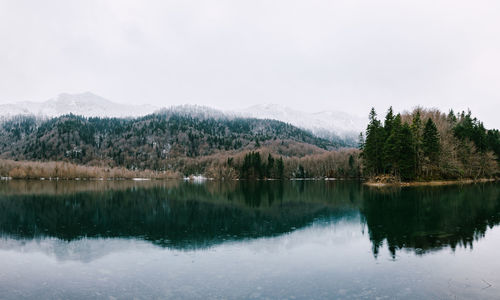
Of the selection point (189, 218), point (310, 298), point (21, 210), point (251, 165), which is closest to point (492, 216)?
point (310, 298)

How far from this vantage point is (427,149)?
8394cm

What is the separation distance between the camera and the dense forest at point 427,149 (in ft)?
276

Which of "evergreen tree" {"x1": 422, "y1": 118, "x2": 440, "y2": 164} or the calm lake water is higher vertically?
"evergreen tree" {"x1": 422, "y1": 118, "x2": 440, "y2": 164}

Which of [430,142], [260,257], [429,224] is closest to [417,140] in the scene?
[430,142]

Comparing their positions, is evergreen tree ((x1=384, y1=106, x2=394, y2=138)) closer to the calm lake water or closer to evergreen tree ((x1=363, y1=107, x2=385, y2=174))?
evergreen tree ((x1=363, y1=107, x2=385, y2=174))

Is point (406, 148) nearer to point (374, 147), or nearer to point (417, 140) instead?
point (417, 140)

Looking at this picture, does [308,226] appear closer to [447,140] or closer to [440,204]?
[440,204]

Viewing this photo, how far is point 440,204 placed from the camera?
43344 mm

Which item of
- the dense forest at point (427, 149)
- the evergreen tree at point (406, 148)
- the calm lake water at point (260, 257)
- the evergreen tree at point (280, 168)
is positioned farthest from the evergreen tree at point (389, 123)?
the evergreen tree at point (280, 168)

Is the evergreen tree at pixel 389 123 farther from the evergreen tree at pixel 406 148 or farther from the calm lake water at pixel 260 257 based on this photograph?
the calm lake water at pixel 260 257

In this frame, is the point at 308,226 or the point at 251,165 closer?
the point at 308,226

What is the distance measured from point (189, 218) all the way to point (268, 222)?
10.2m

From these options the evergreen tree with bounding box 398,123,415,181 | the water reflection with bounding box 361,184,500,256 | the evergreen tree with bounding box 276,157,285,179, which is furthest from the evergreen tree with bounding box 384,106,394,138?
the evergreen tree with bounding box 276,157,285,179

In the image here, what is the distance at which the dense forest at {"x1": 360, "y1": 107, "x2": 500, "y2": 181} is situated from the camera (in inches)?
3307
